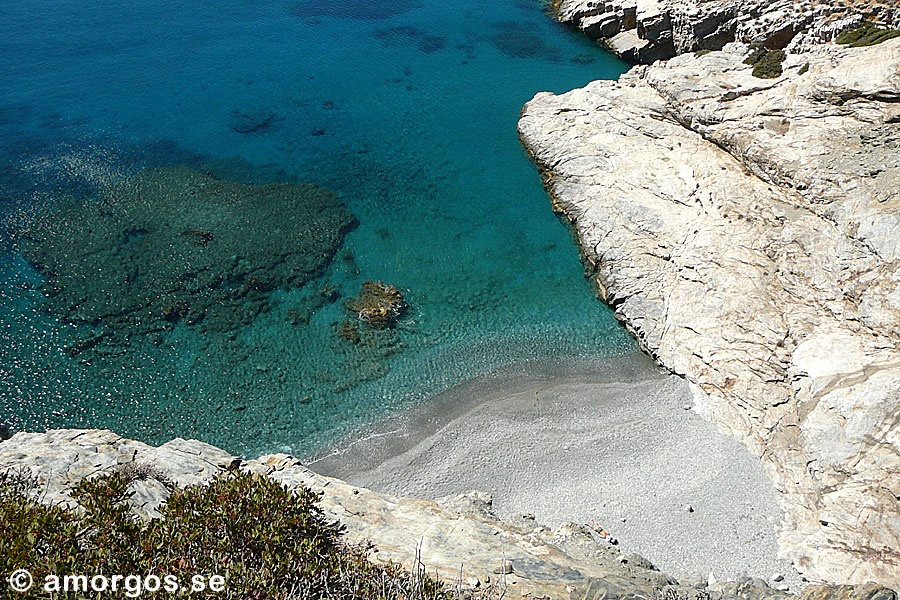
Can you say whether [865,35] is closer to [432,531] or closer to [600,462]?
[600,462]

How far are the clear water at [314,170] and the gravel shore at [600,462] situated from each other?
147 cm

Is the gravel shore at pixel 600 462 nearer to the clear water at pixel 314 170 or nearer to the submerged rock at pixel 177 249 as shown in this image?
the clear water at pixel 314 170

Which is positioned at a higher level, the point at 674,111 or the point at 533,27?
the point at 533,27

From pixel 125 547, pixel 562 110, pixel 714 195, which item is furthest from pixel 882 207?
pixel 125 547

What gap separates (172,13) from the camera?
189 ft

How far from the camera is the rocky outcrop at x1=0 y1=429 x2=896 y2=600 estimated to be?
1412 cm

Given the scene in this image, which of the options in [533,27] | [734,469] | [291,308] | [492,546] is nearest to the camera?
[492,546]

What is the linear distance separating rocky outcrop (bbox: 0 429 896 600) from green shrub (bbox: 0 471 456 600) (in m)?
0.96

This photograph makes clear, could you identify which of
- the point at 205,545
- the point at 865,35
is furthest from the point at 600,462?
the point at 865,35

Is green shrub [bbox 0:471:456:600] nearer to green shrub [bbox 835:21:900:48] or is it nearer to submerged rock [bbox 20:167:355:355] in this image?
submerged rock [bbox 20:167:355:355]

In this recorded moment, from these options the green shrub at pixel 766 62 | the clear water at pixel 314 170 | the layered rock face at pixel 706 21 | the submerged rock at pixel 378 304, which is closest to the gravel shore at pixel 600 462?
the clear water at pixel 314 170

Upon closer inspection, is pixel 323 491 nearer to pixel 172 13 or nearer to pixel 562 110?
pixel 562 110

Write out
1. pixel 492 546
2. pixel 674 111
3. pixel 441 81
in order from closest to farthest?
1. pixel 492 546
2. pixel 674 111
3. pixel 441 81

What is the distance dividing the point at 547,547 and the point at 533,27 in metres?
50.8
